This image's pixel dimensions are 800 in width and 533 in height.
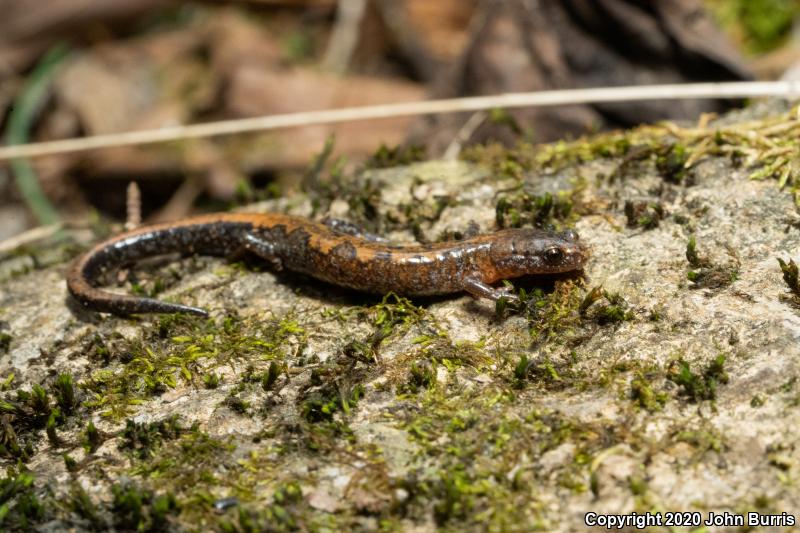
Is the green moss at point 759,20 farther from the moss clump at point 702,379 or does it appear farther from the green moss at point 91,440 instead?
the green moss at point 91,440

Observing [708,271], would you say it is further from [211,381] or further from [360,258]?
[211,381]

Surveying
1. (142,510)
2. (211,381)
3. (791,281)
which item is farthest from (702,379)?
(142,510)

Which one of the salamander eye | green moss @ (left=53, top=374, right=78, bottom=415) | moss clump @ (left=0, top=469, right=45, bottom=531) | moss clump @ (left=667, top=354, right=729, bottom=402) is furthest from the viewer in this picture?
the salamander eye

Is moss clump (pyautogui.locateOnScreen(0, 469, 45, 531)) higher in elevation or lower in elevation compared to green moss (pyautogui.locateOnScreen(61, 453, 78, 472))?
lower

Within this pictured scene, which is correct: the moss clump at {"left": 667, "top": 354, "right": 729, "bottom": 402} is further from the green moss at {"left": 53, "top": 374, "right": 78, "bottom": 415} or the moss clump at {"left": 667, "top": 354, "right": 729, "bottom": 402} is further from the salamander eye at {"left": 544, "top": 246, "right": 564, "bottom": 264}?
the green moss at {"left": 53, "top": 374, "right": 78, "bottom": 415}

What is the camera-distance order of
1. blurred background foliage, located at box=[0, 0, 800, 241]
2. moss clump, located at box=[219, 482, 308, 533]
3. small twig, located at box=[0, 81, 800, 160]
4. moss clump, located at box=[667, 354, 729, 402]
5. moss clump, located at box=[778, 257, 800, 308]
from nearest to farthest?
moss clump, located at box=[219, 482, 308, 533] < moss clump, located at box=[667, 354, 729, 402] < moss clump, located at box=[778, 257, 800, 308] < small twig, located at box=[0, 81, 800, 160] < blurred background foliage, located at box=[0, 0, 800, 241]

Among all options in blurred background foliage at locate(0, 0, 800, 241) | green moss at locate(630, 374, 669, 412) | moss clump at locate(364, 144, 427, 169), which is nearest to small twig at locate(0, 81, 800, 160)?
moss clump at locate(364, 144, 427, 169)

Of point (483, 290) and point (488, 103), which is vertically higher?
point (488, 103)
